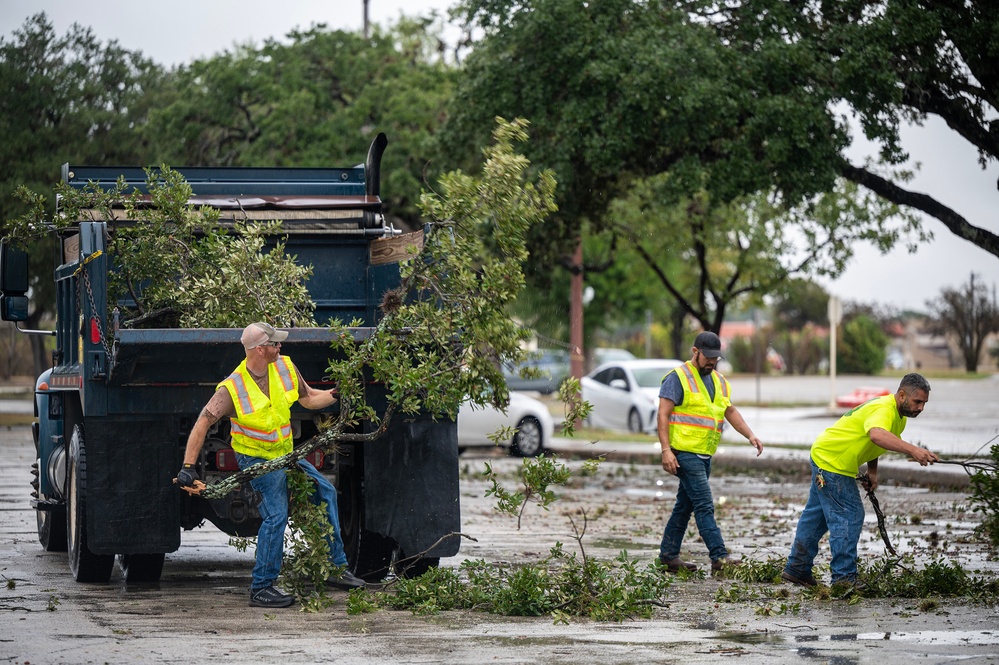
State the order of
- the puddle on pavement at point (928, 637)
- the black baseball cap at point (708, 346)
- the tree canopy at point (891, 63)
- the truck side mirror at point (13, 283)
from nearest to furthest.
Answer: the puddle on pavement at point (928, 637)
the black baseball cap at point (708, 346)
the truck side mirror at point (13, 283)
the tree canopy at point (891, 63)

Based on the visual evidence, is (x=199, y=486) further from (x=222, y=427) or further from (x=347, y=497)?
(x=347, y=497)

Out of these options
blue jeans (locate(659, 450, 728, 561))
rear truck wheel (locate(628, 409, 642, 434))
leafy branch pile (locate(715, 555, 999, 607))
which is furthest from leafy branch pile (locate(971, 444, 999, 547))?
rear truck wheel (locate(628, 409, 642, 434))

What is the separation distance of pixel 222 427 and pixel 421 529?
1464 millimetres

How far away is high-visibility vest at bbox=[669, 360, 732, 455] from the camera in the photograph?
33.5 ft

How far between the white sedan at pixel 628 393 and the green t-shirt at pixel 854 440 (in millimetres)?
17309

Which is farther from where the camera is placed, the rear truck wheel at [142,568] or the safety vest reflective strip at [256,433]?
the rear truck wheel at [142,568]

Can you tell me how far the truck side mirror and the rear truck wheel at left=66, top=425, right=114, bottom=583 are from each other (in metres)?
2.04

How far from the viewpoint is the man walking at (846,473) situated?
887 cm

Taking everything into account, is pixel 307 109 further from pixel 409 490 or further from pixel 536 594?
Answer: pixel 536 594

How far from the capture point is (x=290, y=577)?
8523 mm

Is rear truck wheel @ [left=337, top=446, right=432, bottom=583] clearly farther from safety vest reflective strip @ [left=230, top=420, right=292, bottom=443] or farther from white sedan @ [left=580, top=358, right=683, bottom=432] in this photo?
white sedan @ [left=580, top=358, right=683, bottom=432]

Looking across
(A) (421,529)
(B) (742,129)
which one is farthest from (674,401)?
(B) (742,129)

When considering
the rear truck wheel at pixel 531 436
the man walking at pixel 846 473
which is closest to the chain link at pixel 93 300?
the man walking at pixel 846 473

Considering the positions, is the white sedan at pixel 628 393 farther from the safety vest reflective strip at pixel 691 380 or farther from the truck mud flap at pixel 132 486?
the truck mud flap at pixel 132 486
